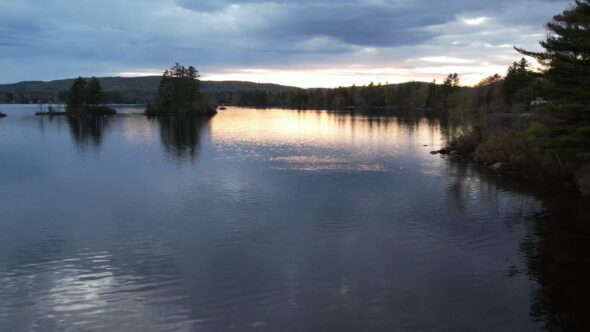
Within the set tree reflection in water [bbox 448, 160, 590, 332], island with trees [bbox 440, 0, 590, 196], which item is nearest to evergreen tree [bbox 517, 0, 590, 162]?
island with trees [bbox 440, 0, 590, 196]

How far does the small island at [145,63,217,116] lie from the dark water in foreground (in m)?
104

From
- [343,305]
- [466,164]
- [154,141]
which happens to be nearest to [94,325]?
[343,305]

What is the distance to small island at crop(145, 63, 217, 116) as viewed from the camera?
14900 cm

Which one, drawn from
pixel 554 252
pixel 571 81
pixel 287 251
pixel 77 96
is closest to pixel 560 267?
pixel 554 252

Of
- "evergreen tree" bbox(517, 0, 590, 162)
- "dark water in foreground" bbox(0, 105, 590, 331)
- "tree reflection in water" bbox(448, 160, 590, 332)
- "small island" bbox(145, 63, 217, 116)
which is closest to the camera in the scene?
"dark water in foreground" bbox(0, 105, 590, 331)

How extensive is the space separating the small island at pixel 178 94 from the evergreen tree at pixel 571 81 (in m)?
126

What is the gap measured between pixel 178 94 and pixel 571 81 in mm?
131066

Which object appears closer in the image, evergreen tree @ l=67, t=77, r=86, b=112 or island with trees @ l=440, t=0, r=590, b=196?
island with trees @ l=440, t=0, r=590, b=196

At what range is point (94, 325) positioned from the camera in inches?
671

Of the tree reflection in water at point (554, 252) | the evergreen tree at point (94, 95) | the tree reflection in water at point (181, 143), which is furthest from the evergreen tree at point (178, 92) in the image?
the tree reflection in water at point (554, 252)

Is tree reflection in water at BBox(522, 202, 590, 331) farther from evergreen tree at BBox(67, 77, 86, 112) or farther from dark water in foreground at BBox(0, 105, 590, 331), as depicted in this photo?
evergreen tree at BBox(67, 77, 86, 112)

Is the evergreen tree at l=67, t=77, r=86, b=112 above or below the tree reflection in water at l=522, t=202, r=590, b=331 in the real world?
above

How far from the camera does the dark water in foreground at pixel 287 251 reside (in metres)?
18.0

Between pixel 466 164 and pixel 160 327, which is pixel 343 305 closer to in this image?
pixel 160 327
